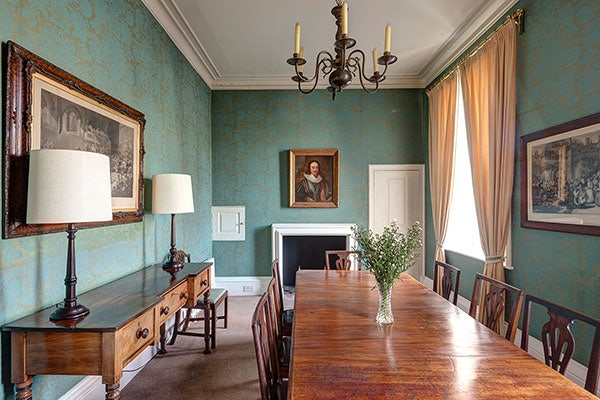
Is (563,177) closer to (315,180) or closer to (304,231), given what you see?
(315,180)

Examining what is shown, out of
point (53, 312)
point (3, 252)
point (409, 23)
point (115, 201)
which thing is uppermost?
point (409, 23)

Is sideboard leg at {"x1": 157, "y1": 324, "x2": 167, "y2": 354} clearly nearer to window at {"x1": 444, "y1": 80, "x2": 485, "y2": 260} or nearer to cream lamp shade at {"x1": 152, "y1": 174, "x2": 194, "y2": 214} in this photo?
cream lamp shade at {"x1": 152, "y1": 174, "x2": 194, "y2": 214}

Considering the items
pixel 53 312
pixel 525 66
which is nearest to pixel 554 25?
pixel 525 66

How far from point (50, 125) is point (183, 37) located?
7.52 ft

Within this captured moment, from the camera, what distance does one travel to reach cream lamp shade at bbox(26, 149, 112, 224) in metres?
1.31

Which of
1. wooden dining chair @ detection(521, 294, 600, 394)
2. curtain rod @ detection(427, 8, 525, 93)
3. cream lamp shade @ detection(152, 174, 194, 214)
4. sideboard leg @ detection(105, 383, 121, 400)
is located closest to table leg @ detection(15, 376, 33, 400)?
sideboard leg @ detection(105, 383, 121, 400)

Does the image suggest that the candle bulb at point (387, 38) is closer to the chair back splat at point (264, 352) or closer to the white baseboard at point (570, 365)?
the chair back splat at point (264, 352)

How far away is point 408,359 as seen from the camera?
1.26m

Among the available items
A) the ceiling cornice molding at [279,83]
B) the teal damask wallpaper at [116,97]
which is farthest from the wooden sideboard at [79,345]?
the ceiling cornice molding at [279,83]

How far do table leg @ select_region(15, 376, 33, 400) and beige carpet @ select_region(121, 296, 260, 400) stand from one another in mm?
1046

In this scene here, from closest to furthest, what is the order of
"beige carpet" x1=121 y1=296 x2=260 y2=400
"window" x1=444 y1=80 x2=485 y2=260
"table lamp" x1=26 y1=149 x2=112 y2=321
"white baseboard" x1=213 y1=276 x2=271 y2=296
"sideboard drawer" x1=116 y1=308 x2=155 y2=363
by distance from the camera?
1. "table lamp" x1=26 y1=149 x2=112 y2=321
2. "sideboard drawer" x1=116 y1=308 x2=155 y2=363
3. "beige carpet" x1=121 y1=296 x2=260 y2=400
4. "window" x1=444 y1=80 x2=485 y2=260
5. "white baseboard" x1=213 y1=276 x2=271 y2=296

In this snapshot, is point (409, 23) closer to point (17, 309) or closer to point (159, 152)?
point (159, 152)

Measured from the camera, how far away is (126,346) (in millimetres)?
1479

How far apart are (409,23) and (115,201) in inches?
131
